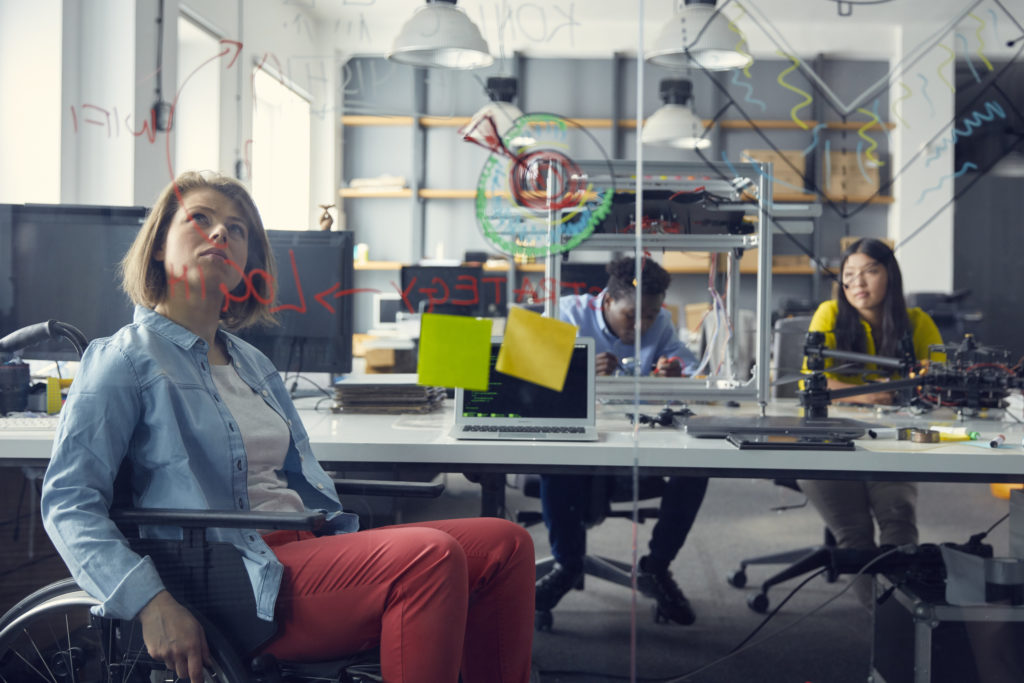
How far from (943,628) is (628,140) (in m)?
1.05

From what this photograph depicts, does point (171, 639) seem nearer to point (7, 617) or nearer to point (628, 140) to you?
point (7, 617)

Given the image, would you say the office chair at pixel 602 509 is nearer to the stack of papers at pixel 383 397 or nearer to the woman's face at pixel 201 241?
the stack of papers at pixel 383 397

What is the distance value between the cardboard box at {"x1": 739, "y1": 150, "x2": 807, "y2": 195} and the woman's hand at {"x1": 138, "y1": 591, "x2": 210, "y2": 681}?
4.81 feet

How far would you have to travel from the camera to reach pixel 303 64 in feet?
4.69

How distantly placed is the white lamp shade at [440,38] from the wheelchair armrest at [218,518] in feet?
2.57

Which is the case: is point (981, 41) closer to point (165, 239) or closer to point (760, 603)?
point (165, 239)

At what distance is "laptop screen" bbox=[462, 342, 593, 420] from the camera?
61.5 inches

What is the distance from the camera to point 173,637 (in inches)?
41.3

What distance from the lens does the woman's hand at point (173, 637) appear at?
3.44ft

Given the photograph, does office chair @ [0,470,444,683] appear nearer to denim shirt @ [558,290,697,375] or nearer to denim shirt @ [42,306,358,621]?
denim shirt @ [42,306,358,621]

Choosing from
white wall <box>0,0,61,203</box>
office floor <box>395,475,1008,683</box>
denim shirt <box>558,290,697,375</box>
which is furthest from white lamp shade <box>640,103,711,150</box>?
white wall <box>0,0,61,203</box>

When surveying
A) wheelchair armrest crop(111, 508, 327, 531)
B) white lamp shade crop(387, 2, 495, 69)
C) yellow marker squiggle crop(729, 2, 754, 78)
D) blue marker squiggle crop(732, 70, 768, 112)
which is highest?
yellow marker squiggle crop(729, 2, 754, 78)

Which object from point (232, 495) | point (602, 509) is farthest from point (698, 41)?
point (602, 509)

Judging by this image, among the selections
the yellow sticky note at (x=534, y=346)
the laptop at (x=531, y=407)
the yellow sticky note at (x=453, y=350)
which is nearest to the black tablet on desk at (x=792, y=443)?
the laptop at (x=531, y=407)
